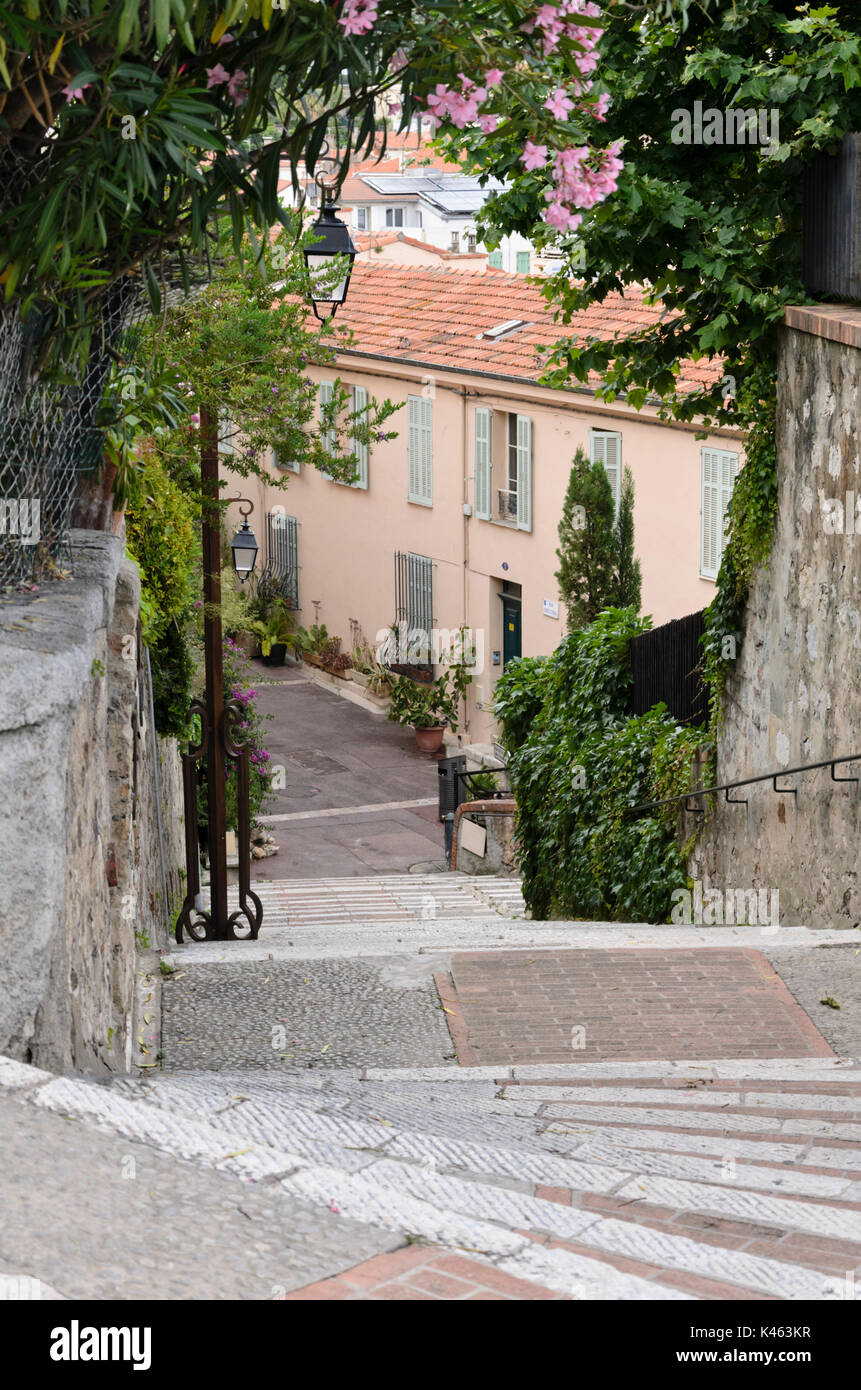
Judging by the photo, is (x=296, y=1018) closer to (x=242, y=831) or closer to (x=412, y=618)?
(x=242, y=831)

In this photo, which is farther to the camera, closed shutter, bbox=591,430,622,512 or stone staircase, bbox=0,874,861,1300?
closed shutter, bbox=591,430,622,512

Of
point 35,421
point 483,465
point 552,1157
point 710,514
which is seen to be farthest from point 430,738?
point 552,1157

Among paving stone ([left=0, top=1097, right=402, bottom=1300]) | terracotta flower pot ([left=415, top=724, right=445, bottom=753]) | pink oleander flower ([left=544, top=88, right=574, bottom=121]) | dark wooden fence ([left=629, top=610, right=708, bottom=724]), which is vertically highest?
pink oleander flower ([left=544, top=88, right=574, bottom=121])

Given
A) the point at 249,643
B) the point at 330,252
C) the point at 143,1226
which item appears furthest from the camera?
the point at 249,643

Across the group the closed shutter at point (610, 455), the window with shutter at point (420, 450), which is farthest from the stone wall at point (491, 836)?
the window with shutter at point (420, 450)

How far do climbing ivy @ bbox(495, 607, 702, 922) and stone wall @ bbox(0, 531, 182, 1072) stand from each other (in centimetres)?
578

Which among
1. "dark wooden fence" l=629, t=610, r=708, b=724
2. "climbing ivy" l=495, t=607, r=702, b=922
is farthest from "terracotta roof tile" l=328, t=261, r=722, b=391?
"dark wooden fence" l=629, t=610, r=708, b=724

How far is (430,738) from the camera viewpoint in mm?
22469

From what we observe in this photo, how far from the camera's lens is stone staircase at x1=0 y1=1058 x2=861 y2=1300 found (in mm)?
2348

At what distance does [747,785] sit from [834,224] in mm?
3403

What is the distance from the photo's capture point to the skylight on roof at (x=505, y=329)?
73.7 feet

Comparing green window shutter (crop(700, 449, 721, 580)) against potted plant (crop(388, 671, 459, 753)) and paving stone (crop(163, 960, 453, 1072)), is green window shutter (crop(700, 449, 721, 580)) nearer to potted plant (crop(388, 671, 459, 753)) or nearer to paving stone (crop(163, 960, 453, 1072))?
potted plant (crop(388, 671, 459, 753))

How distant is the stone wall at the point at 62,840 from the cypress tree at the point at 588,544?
14324mm
